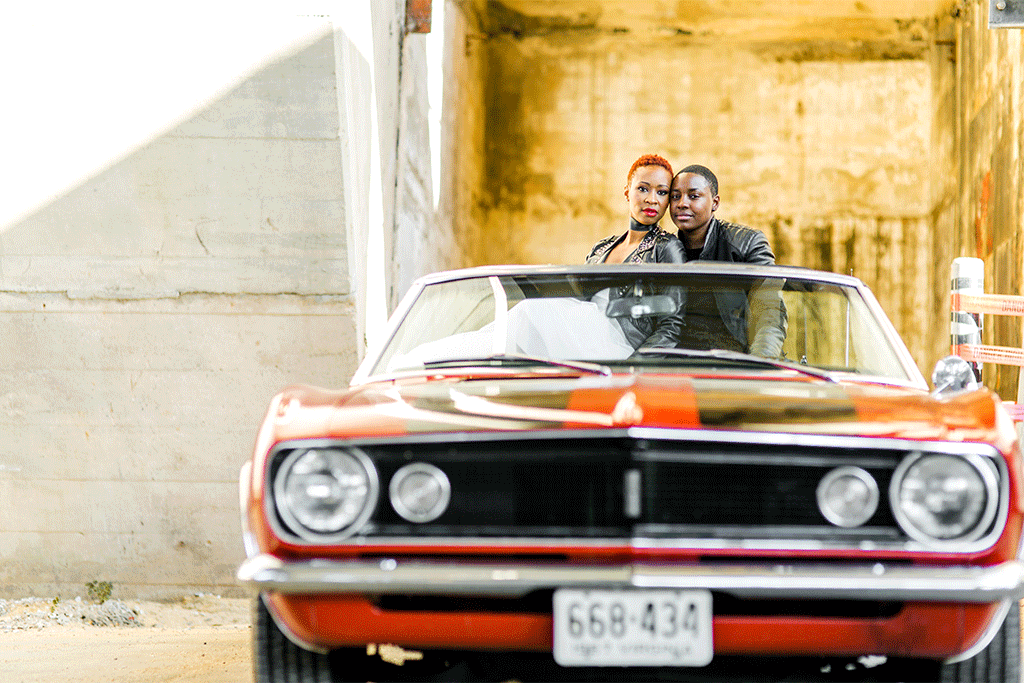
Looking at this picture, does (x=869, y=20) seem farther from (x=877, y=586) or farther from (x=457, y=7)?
(x=877, y=586)

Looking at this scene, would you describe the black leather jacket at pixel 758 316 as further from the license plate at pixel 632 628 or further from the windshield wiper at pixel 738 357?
the license plate at pixel 632 628

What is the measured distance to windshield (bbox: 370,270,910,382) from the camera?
2.87m

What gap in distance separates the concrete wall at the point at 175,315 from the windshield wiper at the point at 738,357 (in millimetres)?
2613

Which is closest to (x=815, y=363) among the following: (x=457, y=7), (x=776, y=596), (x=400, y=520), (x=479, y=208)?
(x=776, y=596)

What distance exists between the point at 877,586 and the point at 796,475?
267 millimetres

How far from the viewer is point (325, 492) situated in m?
2.07

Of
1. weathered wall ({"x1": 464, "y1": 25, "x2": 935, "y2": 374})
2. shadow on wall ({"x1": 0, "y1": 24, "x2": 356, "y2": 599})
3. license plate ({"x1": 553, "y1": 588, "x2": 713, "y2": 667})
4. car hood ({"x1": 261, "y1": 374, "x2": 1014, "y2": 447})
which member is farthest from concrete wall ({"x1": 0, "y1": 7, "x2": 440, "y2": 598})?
weathered wall ({"x1": 464, "y1": 25, "x2": 935, "y2": 374})

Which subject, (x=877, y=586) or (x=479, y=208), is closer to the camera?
(x=877, y=586)

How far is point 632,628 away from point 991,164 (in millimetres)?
9638

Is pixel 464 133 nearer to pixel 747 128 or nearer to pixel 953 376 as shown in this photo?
pixel 747 128

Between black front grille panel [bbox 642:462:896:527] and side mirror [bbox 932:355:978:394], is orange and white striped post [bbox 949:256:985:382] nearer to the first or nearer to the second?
side mirror [bbox 932:355:978:394]

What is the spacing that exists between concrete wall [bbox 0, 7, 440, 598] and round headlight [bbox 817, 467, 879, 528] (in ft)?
11.1

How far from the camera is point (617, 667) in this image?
198 centimetres

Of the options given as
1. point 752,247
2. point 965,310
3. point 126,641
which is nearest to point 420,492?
point 752,247
